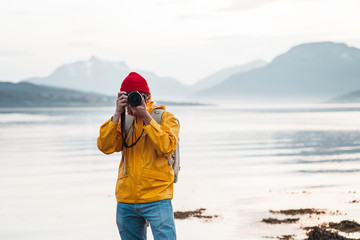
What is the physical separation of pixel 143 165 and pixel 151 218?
0.40m

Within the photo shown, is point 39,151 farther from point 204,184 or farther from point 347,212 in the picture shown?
point 347,212

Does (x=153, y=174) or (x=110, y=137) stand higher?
(x=110, y=137)

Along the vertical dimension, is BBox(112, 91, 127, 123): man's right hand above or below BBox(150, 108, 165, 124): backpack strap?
above

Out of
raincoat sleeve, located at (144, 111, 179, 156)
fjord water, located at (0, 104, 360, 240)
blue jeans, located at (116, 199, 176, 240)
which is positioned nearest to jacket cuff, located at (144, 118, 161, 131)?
raincoat sleeve, located at (144, 111, 179, 156)

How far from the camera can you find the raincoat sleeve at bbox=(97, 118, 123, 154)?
4.20 metres

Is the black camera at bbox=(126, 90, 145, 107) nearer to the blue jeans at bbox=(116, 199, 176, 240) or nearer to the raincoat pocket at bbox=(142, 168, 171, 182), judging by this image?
the raincoat pocket at bbox=(142, 168, 171, 182)

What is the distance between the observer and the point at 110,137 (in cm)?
421

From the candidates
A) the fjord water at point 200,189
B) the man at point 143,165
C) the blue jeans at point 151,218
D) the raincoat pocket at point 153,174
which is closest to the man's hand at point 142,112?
the man at point 143,165

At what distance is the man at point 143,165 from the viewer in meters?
4.16

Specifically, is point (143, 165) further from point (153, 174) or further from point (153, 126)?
point (153, 126)

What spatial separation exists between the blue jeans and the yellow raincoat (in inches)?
2.1

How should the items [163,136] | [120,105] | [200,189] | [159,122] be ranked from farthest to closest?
[200,189] → [159,122] → [120,105] → [163,136]

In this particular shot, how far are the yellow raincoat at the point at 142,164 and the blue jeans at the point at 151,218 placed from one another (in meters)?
0.05

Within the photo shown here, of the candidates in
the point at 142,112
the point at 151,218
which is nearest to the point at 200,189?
the point at 151,218
